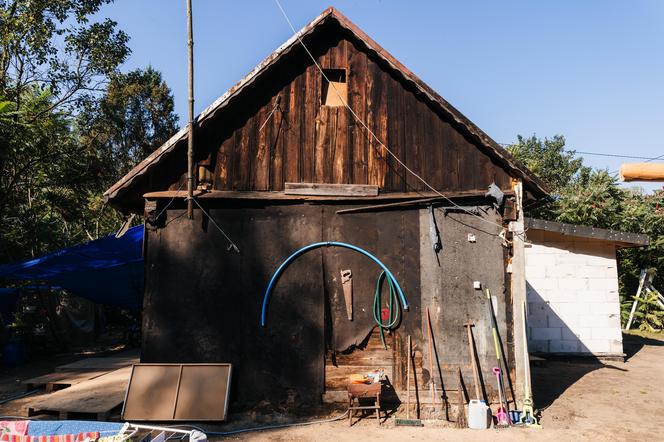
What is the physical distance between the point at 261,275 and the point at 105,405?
3420mm

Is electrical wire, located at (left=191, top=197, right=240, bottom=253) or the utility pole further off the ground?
the utility pole

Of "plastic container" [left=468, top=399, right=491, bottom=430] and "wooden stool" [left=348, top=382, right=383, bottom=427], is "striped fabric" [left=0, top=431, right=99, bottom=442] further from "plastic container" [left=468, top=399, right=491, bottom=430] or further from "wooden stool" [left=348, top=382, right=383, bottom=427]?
"plastic container" [left=468, top=399, right=491, bottom=430]

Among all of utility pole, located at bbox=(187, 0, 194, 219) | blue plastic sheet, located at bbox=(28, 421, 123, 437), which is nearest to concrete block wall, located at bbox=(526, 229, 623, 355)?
utility pole, located at bbox=(187, 0, 194, 219)

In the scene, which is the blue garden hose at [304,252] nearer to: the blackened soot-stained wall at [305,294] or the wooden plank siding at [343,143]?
the blackened soot-stained wall at [305,294]

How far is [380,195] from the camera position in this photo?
28.2ft

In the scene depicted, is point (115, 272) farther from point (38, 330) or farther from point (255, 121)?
point (255, 121)

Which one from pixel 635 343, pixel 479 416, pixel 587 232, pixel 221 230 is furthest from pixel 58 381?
pixel 635 343

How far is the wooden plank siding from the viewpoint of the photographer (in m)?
8.67

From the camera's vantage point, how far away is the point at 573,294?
14.4 m

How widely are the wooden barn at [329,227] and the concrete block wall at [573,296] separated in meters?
6.55

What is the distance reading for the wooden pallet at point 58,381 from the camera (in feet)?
33.2

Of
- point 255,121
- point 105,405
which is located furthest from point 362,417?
point 255,121

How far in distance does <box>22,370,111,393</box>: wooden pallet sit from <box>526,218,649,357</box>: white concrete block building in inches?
473

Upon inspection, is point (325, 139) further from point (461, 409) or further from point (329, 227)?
point (461, 409)
